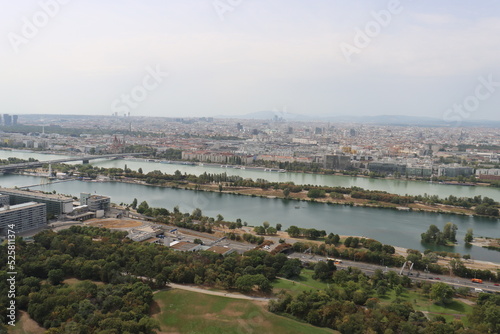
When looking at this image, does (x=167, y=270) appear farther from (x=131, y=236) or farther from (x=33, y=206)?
(x=33, y=206)

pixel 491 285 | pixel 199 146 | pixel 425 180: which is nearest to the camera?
pixel 491 285

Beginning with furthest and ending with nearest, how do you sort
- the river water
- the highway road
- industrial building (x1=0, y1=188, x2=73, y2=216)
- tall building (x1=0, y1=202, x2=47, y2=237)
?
the river water → industrial building (x1=0, y1=188, x2=73, y2=216) → tall building (x1=0, y1=202, x2=47, y2=237) → the highway road

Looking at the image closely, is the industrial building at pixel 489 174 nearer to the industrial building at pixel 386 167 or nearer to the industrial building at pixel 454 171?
the industrial building at pixel 454 171

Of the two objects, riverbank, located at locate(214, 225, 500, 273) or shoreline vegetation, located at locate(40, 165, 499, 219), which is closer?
riverbank, located at locate(214, 225, 500, 273)

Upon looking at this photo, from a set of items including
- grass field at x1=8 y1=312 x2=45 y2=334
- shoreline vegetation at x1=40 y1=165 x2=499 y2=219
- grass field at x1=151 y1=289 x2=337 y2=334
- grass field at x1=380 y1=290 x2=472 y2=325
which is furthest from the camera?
shoreline vegetation at x1=40 y1=165 x2=499 y2=219

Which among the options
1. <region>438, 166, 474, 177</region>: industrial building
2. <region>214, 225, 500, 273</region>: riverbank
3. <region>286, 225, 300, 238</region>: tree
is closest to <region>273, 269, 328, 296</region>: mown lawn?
<region>214, 225, 500, 273</region>: riverbank

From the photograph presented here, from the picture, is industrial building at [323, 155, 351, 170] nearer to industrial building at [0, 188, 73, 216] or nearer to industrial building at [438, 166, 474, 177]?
industrial building at [438, 166, 474, 177]

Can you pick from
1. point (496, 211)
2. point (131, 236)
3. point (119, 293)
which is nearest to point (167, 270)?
point (119, 293)
